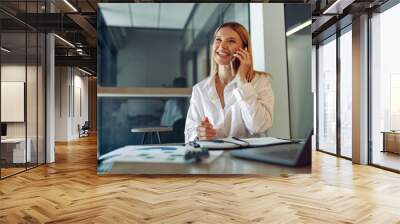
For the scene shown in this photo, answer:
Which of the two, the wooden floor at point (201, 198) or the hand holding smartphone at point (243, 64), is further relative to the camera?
the hand holding smartphone at point (243, 64)

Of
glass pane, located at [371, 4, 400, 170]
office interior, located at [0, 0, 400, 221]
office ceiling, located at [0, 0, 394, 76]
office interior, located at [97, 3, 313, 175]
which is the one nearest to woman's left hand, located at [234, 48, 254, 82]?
office interior, located at [97, 3, 313, 175]

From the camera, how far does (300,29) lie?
5641 millimetres

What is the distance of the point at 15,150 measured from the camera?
6.34m

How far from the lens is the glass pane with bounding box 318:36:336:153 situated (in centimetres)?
903

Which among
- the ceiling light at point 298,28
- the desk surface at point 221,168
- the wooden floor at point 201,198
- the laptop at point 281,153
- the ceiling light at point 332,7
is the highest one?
the ceiling light at point 332,7

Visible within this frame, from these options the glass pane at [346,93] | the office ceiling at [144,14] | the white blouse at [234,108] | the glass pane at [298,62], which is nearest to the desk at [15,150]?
the office ceiling at [144,14]

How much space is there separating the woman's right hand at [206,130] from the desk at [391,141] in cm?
337

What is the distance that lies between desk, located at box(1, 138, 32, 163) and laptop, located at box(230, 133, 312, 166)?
3.74 m

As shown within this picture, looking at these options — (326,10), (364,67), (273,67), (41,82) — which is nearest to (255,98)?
(273,67)

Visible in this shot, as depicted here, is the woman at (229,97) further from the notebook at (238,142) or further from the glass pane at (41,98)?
the glass pane at (41,98)

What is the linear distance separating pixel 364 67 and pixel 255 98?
3.06 meters

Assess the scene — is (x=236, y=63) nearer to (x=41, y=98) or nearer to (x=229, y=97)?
(x=229, y=97)

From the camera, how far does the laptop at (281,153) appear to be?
5.54m

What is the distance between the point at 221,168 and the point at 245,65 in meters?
1.63
